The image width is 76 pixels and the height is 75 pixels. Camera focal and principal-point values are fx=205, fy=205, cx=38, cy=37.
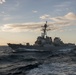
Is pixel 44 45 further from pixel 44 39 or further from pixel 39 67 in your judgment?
pixel 39 67

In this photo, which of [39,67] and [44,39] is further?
[44,39]

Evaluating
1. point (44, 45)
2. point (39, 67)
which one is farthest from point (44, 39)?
point (39, 67)

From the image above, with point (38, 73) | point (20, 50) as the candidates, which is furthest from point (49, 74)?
point (20, 50)

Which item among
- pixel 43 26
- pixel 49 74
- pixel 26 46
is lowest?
pixel 49 74

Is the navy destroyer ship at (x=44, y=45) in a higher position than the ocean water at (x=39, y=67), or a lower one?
higher

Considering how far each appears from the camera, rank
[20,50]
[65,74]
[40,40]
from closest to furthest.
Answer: [65,74], [20,50], [40,40]

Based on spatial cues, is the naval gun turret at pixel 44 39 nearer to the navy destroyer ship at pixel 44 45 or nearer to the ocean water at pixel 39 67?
the navy destroyer ship at pixel 44 45

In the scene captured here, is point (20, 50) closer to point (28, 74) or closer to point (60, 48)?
point (60, 48)

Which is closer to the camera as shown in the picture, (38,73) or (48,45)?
(38,73)

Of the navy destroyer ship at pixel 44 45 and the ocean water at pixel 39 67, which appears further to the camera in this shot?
the navy destroyer ship at pixel 44 45

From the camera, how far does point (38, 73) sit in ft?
105

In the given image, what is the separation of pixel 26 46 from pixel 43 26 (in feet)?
60.9

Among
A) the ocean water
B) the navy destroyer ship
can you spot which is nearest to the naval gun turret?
the navy destroyer ship

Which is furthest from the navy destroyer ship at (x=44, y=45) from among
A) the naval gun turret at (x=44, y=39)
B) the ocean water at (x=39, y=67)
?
the ocean water at (x=39, y=67)
